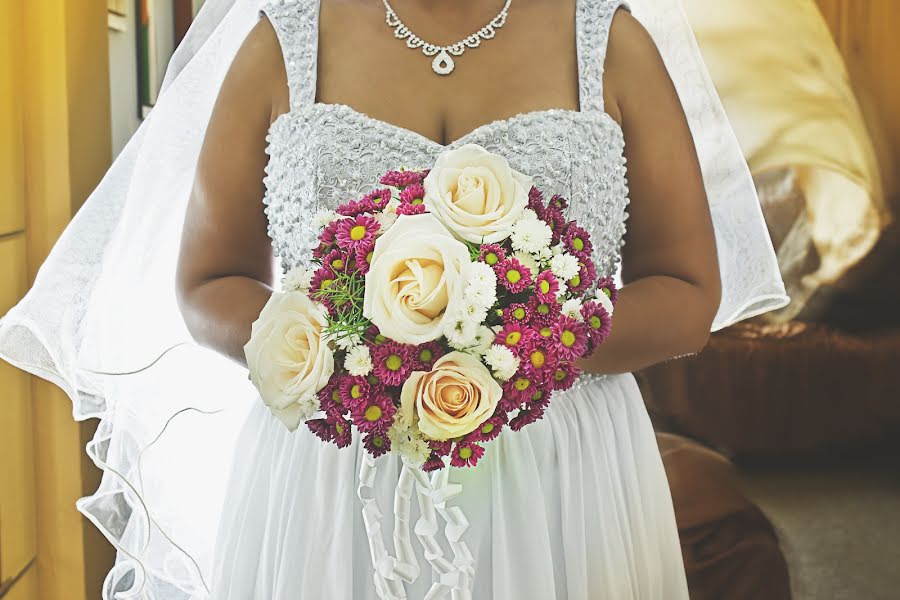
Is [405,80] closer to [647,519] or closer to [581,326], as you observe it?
[581,326]

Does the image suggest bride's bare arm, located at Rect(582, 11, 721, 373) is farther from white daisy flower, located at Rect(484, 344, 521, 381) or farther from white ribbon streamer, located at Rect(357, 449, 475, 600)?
white daisy flower, located at Rect(484, 344, 521, 381)

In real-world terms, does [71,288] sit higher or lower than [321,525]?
higher

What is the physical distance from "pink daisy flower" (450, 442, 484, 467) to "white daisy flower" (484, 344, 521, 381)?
2.7 inches

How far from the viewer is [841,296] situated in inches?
67.2

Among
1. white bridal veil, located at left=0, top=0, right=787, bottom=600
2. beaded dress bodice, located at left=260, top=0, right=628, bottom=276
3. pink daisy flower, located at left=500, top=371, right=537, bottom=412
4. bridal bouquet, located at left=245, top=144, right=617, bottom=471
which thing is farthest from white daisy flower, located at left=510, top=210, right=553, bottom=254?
white bridal veil, located at left=0, top=0, right=787, bottom=600

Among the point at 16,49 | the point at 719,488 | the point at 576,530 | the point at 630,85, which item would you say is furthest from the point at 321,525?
the point at 719,488

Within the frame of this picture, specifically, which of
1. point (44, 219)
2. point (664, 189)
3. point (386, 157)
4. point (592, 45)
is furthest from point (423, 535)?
point (44, 219)

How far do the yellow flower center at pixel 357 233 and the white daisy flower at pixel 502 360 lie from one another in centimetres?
14

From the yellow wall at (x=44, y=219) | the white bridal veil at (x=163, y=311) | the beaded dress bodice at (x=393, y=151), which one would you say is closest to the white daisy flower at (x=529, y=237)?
the beaded dress bodice at (x=393, y=151)

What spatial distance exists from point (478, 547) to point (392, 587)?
0.46ft

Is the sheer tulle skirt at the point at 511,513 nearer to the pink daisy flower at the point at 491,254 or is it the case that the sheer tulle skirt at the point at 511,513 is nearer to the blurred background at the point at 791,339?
the pink daisy flower at the point at 491,254

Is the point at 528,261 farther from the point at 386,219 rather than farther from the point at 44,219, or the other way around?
the point at 44,219

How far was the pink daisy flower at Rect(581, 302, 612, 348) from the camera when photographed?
756mm

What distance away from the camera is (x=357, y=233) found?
0.72 m
